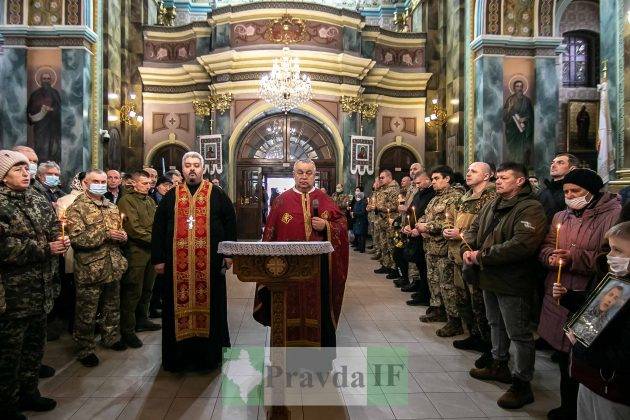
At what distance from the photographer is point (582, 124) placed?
57.6ft

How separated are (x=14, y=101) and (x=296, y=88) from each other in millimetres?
6582

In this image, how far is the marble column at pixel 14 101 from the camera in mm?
11070

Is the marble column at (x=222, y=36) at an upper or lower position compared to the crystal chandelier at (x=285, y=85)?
upper

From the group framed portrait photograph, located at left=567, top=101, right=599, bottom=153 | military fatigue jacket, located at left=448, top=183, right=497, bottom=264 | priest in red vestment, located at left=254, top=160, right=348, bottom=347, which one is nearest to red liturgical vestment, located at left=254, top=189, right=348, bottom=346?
priest in red vestment, located at left=254, top=160, right=348, bottom=347

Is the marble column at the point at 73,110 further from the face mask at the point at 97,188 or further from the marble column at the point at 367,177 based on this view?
the marble column at the point at 367,177

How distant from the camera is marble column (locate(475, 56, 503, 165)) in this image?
11672 mm

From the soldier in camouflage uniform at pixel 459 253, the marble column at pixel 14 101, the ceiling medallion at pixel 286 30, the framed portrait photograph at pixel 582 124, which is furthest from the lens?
the framed portrait photograph at pixel 582 124

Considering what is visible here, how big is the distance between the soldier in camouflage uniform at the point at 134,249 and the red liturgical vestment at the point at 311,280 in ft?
5.35

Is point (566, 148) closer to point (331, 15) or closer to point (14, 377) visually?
point (331, 15)

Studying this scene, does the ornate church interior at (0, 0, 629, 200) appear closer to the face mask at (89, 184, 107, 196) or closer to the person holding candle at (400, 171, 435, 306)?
the person holding candle at (400, 171, 435, 306)

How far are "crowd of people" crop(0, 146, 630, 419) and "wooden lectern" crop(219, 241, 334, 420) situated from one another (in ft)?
4.89

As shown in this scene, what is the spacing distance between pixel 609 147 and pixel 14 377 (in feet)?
26.7

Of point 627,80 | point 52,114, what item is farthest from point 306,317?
point 52,114

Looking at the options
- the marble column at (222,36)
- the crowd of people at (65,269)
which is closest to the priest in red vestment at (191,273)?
the crowd of people at (65,269)
